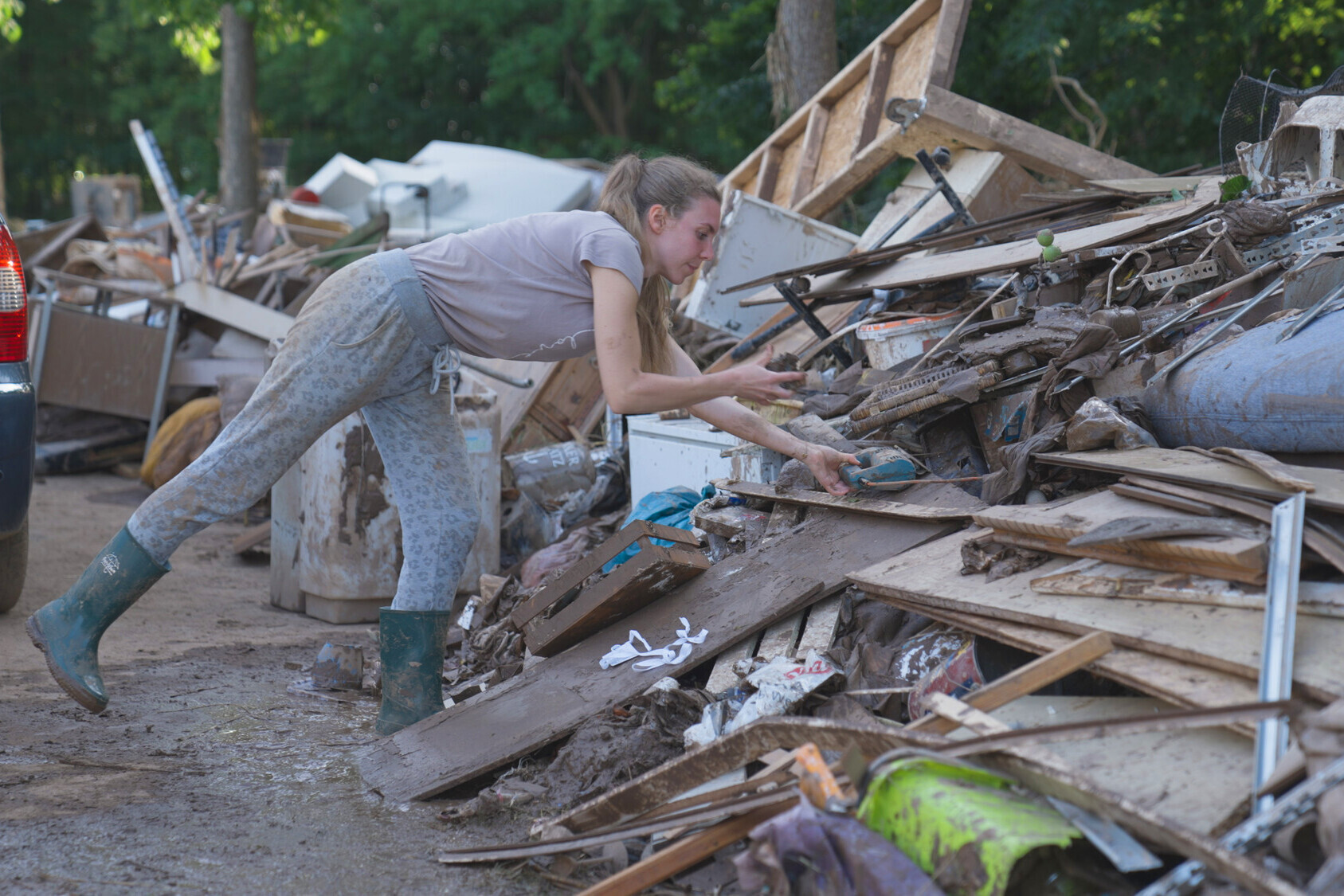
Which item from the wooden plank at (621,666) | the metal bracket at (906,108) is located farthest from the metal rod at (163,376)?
the wooden plank at (621,666)

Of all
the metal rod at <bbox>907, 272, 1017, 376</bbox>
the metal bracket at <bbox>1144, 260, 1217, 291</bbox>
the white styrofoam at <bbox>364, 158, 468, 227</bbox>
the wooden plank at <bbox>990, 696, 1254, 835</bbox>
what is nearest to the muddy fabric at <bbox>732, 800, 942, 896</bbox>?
the wooden plank at <bbox>990, 696, 1254, 835</bbox>

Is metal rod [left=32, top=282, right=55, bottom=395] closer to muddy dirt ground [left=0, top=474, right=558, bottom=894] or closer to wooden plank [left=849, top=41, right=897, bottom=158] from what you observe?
muddy dirt ground [left=0, top=474, right=558, bottom=894]

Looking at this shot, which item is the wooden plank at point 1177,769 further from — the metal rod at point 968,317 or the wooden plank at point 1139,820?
the metal rod at point 968,317

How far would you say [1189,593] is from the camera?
2.50 metres

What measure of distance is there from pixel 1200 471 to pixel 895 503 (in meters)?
0.97

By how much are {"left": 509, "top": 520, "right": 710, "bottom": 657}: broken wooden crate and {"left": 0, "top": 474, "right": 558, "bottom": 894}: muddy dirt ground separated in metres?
0.68

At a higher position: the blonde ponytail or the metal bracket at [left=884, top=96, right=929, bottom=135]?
the metal bracket at [left=884, top=96, right=929, bottom=135]

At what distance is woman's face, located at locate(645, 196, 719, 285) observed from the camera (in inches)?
125

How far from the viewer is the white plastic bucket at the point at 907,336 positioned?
4738 mm

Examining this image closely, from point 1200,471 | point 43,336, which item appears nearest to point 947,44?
point 1200,471

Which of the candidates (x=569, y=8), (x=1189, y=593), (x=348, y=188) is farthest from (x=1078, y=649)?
(x=569, y=8)

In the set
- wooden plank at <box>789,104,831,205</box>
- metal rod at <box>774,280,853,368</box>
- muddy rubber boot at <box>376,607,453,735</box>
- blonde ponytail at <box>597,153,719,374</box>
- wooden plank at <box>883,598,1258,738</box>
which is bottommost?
muddy rubber boot at <box>376,607,453,735</box>

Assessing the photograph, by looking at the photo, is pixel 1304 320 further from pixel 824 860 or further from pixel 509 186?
pixel 509 186

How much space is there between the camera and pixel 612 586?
11.7ft
